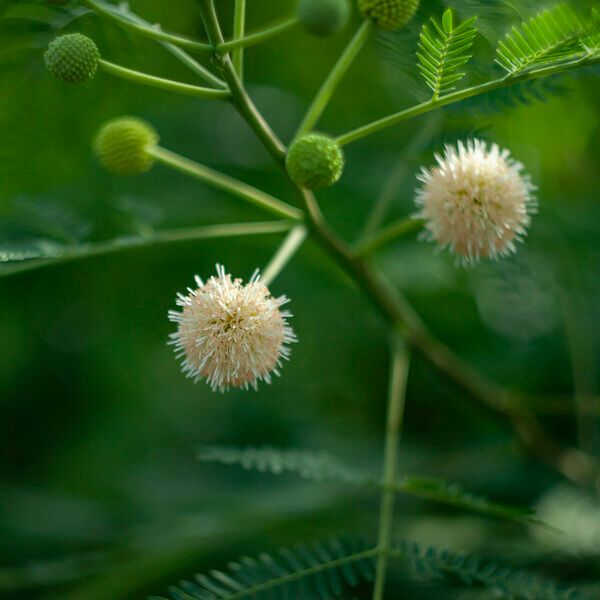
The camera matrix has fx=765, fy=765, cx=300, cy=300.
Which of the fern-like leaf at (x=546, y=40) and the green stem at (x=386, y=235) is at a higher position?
the green stem at (x=386, y=235)

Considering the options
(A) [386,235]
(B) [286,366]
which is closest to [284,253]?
(A) [386,235]

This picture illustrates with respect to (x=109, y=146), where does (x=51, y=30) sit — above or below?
above

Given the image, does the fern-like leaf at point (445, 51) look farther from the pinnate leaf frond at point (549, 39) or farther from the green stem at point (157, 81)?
the green stem at point (157, 81)

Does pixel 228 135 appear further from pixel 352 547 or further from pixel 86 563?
pixel 352 547

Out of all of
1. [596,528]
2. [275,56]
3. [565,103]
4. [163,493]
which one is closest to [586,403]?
[596,528]

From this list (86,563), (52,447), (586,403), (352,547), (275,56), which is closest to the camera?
(352,547)

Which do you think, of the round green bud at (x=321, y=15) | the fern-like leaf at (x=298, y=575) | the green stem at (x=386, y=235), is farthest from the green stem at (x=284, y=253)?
the fern-like leaf at (x=298, y=575)

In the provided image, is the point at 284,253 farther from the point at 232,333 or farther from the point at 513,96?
the point at 513,96
